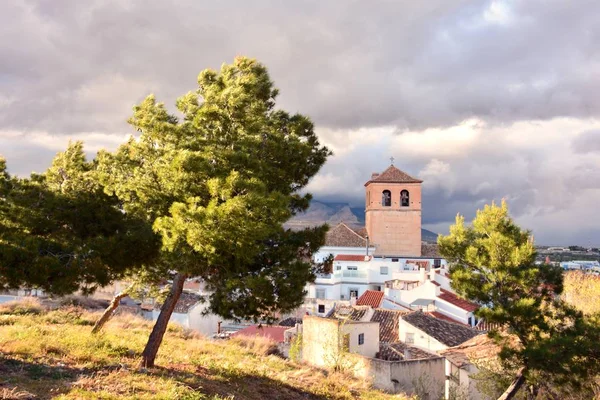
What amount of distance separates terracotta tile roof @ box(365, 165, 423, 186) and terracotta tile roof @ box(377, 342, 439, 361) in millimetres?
46603

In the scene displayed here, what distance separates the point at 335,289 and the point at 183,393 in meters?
41.2

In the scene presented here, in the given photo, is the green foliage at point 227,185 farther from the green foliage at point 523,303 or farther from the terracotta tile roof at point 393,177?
the terracotta tile roof at point 393,177

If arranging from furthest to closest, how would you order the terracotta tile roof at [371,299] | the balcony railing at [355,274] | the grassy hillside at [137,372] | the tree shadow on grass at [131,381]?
the balcony railing at [355,274], the terracotta tile roof at [371,299], the grassy hillside at [137,372], the tree shadow on grass at [131,381]

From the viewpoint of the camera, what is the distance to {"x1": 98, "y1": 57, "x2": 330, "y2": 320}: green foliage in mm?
9602

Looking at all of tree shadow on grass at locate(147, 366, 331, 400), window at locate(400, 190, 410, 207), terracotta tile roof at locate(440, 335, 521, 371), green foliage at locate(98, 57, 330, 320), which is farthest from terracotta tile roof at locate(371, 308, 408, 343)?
window at locate(400, 190, 410, 207)

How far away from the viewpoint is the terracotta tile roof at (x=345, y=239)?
65125 mm

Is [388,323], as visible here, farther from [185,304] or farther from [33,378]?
[33,378]

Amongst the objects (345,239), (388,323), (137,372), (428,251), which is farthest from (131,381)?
(428,251)

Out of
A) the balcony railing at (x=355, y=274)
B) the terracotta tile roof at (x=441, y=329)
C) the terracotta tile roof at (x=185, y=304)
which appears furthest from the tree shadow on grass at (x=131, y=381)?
the balcony railing at (x=355, y=274)

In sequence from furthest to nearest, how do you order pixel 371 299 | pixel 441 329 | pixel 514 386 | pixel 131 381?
pixel 371 299 → pixel 441 329 → pixel 514 386 → pixel 131 381

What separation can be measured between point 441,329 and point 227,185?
2221 centimetres

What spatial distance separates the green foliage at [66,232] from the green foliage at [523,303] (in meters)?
11.5

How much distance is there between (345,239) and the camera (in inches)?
2606

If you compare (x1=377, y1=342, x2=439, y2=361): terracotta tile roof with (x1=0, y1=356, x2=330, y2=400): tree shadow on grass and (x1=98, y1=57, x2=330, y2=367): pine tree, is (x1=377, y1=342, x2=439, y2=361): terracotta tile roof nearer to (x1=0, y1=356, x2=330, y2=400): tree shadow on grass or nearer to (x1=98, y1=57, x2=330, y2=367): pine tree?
(x1=0, y1=356, x2=330, y2=400): tree shadow on grass
